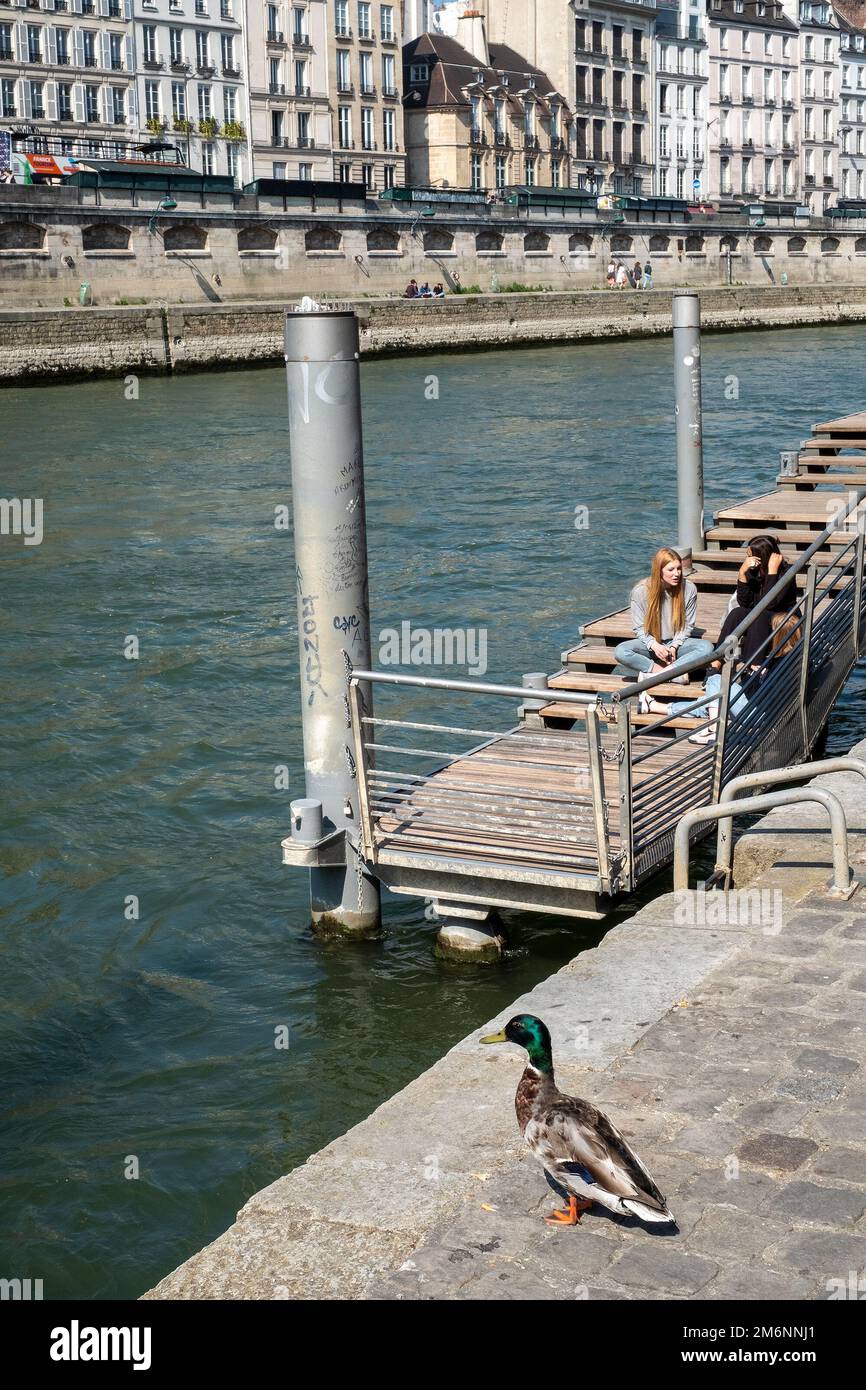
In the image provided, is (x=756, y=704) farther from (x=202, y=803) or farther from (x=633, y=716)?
(x=202, y=803)

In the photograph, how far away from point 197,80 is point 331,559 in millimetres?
62252

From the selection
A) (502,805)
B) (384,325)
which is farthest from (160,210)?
(502,805)

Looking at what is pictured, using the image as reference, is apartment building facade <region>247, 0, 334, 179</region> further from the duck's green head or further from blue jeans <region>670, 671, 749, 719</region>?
the duck's green head

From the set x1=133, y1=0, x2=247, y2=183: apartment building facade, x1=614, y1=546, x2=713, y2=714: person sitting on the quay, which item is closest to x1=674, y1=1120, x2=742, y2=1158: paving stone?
x1=614, y1=546, x2=713, y2=714: person sitting on the quay

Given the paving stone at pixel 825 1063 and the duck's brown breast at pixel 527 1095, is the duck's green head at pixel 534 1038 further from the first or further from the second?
the paving stone at pixel 825 1063

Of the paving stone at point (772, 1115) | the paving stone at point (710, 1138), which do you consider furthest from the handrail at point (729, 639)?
the paving stone at point (710, 1138)

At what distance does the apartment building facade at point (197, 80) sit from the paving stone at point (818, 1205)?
206 ft

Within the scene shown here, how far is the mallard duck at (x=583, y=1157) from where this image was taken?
399 cm

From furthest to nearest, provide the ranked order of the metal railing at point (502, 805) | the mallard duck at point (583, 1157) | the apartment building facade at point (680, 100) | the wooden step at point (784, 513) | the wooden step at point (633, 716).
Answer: the apartment building facade at point (680, 100) < the wooden step at point (784, 513) < the wooden step at point (633, 716) < the metal railing at point (502, 805) < the mallard duck at point (583, 1157)

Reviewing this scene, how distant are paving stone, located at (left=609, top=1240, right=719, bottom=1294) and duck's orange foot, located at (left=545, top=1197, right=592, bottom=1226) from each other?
0.53ft
